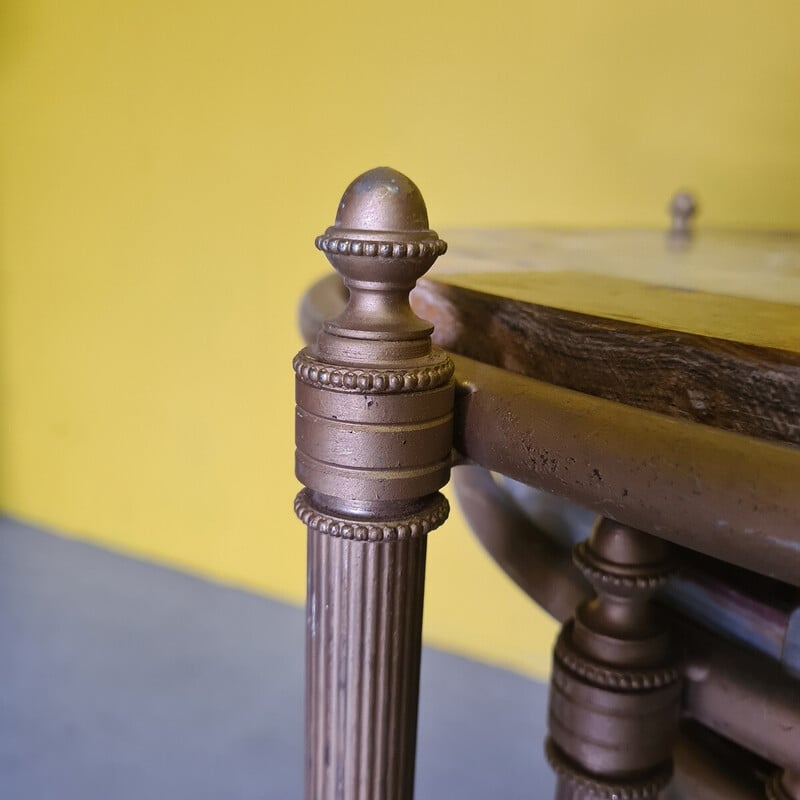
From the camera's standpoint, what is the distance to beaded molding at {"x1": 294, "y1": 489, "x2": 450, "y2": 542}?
27cm

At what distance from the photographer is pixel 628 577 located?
0.36 metres

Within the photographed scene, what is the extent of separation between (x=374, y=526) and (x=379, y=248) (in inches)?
3.3

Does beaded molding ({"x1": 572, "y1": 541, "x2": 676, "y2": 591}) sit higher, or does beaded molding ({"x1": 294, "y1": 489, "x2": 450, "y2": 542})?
beaded molding ({"x1": 294, "y1": 489, "x2": 450, "y2": 542})

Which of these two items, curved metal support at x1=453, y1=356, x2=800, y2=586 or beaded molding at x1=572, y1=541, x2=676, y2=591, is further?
beaded molding at x1=572, y1=541, x2=676, y2=591

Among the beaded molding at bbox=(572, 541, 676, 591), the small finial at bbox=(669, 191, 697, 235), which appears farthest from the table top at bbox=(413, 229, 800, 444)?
the small finial at bbox=(669, 191, 697, 235)

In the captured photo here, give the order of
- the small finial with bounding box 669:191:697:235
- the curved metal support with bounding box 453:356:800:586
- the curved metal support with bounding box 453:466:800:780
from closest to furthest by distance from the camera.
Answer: the curved metal support with bounding box 453:356:800:586 < the curved metal support with bounding box 453:466:800:780 < the small finial with bounding box 669:191:697:235

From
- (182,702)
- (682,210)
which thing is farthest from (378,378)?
(182,702)

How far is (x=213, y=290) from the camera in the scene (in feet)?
4.25

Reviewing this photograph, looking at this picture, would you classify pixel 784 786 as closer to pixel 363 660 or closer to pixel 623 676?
pixel 623 676

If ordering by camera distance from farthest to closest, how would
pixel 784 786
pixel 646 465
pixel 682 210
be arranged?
pixel 682 210 → pixel 784 786 → pixel 646 465

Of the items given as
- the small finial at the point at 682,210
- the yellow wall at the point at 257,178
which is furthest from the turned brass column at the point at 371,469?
the yellow wall at the point at 257,178

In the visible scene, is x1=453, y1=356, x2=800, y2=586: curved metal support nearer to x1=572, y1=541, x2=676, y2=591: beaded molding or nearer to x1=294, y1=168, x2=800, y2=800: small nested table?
Result: x1=294, y1=168, x2=800, y2=800: small nested table

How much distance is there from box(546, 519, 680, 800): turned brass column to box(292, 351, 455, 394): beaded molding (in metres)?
0.14

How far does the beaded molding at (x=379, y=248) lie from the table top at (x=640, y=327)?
47mm
